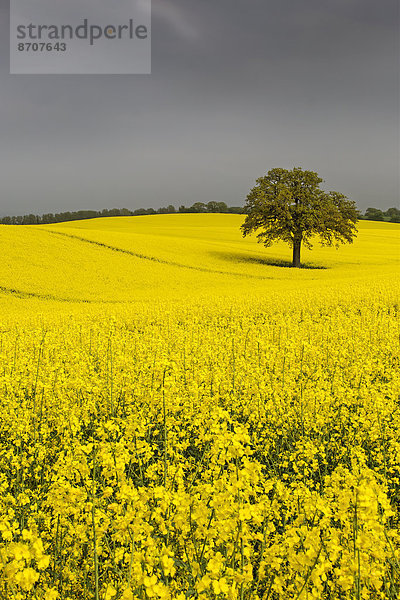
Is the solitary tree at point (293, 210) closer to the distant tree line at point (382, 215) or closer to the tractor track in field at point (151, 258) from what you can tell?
the tractor track in field at point (151, 258)

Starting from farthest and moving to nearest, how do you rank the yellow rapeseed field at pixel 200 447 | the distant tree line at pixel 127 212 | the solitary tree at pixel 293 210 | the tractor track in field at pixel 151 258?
the distant tree line at pixel 127 212 → the solitary tree at pixel 293 210 → the tractor track in field at pixel 151 258 → the yellow rapeseed field at pixel 200 447

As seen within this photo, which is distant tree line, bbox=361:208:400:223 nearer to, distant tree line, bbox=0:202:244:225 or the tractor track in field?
distant tree line, bbox=0:202:244:225

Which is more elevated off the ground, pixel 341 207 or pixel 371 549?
pixel 341 207

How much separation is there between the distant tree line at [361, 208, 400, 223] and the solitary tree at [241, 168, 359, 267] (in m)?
82.0

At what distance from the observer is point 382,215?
11688 centimetres

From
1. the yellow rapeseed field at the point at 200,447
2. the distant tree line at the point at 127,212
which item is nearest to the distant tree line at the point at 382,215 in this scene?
the distant tree line at the point at 127,212

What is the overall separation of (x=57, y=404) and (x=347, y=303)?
42.8 feet

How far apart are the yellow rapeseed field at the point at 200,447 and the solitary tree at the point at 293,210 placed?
493 inches

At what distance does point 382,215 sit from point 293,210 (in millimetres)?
93910

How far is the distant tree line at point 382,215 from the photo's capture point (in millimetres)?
111000

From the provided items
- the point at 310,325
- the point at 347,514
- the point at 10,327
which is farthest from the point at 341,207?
the point at 347,514

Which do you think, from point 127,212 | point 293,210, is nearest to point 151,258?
point 293,210

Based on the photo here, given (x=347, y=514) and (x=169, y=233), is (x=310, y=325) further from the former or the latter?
(x=169, y=233)

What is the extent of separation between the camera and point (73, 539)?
294cm
